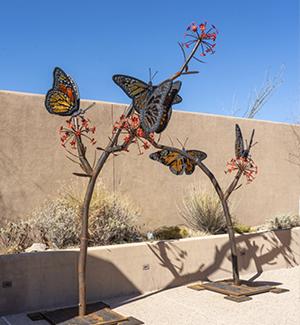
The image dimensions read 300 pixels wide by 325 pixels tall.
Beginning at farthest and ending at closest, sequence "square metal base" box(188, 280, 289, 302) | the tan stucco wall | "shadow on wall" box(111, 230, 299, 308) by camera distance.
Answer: the tan stucco wall
"shadow on wall" box(111, 230, 299, 308)
"square metal base" box(188, 280, 289, 302)

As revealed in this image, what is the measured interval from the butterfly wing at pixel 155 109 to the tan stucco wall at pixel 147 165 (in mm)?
3122

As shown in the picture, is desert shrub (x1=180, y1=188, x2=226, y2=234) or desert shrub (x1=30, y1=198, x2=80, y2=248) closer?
desert shrub (x1=30, y1=198, x2=80, y2=248)

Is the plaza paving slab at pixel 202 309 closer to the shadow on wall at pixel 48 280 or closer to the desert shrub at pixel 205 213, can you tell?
the shadow on wall at pixel 48 280

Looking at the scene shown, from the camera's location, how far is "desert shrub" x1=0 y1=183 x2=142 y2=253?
661 centimetres

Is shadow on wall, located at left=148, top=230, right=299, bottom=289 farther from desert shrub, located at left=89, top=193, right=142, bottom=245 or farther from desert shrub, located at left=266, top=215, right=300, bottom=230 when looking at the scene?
desert shrub, located at left=266, top=215, right=300, bottom=230

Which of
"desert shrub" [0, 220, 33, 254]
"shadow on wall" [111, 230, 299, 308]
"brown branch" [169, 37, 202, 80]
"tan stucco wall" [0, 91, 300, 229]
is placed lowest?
"shadow on wall" [111, 230, 299, 308]

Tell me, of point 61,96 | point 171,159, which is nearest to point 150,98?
point 61,96

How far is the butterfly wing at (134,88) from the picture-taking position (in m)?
5.27

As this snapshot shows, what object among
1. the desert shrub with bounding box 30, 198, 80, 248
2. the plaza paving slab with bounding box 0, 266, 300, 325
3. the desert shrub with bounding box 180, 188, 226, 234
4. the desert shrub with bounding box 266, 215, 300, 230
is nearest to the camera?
the plaza paving slab with bounding box 0, 266, 300, 325

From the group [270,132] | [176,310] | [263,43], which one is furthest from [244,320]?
[263,43]

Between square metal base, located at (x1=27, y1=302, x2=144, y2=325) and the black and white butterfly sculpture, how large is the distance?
2.05 meters

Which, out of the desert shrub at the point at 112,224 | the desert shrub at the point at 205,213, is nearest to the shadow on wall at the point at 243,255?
the desert shrub at the point at 112,224

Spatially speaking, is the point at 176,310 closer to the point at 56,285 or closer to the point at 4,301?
the point at 56,285

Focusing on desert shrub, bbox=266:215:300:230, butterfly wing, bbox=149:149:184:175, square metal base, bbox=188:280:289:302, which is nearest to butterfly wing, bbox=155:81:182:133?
butterfly wing, bbox=149:149:184:175
